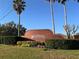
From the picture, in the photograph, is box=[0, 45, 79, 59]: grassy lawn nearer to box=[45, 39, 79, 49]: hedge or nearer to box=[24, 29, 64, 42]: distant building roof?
box=[45, 39, 79, 49]: hedge

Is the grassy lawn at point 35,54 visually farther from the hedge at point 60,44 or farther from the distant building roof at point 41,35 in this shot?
the distant building roof at point 41,35

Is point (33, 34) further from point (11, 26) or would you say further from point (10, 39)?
point (11, 26)

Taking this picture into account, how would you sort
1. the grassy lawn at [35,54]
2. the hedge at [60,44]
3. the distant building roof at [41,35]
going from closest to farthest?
1. the grassy lawn at [35,54]
2. the hedge at [60,44]
3. the distant building roof at [41,35]

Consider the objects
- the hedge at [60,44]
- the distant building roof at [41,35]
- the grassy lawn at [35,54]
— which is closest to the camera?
the grassy lawn at [35,54]

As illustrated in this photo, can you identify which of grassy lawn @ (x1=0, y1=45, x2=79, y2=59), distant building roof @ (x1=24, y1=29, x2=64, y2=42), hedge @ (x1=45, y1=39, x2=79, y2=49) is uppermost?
distant building roof @ (x1=24, y1=29, x2=64, y2=42)

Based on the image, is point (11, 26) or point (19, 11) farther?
point (11, 26)

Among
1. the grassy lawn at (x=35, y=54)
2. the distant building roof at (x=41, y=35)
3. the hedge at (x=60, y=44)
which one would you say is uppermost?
the distant building roof at (x=41, y=35)

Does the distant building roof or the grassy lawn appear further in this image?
the distant building roof

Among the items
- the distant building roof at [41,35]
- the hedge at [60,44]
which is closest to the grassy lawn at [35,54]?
the hedge at [60,44]

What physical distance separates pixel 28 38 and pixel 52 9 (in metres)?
12.2

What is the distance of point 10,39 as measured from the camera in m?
57.7

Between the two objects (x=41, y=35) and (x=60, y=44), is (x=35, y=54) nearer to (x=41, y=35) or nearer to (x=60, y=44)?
(x=60, y=44)

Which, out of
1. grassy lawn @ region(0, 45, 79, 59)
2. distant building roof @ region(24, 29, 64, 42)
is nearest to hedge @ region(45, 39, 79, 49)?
A: grassy lawn @ region(0, 45, 79, 59)

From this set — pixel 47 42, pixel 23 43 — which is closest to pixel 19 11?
pixel 23 43
